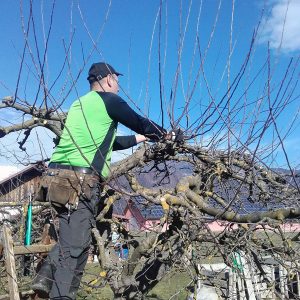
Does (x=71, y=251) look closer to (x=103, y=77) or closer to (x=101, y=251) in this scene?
(x=101, y=251)

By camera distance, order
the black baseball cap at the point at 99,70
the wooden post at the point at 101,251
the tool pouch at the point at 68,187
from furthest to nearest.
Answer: the wooden post at the point at 101,251 → the black baseball cap at the point at 99,70 → the tool pouch at the point at 68,187

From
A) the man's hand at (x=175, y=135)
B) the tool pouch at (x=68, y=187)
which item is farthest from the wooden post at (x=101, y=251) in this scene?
the man's hand at (x=175, y=135)

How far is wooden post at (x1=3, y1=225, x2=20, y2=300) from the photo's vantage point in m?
3.14

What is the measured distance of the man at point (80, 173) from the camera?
3111mm

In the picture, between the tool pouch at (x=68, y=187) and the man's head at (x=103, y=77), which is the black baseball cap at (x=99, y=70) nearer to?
the man's head at (x=103, y=77)

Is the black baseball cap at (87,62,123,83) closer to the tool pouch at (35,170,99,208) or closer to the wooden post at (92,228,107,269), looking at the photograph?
the tool pouch at (35,170,99,208)

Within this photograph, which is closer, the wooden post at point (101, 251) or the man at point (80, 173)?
the man at point (80, 173)

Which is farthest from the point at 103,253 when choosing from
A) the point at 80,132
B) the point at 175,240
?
the point at 80,132

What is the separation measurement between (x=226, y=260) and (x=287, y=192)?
1.54 m

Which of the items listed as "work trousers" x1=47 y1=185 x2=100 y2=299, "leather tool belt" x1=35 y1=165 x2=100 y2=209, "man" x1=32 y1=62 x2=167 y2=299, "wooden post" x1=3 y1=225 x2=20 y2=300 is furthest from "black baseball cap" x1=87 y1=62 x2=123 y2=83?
"wooden post" x1=3 y1=225 x2=20 y2=300

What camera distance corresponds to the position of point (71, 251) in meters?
3.10

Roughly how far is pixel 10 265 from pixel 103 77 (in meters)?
1.59

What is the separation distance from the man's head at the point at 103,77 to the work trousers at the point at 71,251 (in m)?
0.88

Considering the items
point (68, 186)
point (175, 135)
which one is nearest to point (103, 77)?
point (175, 135)
